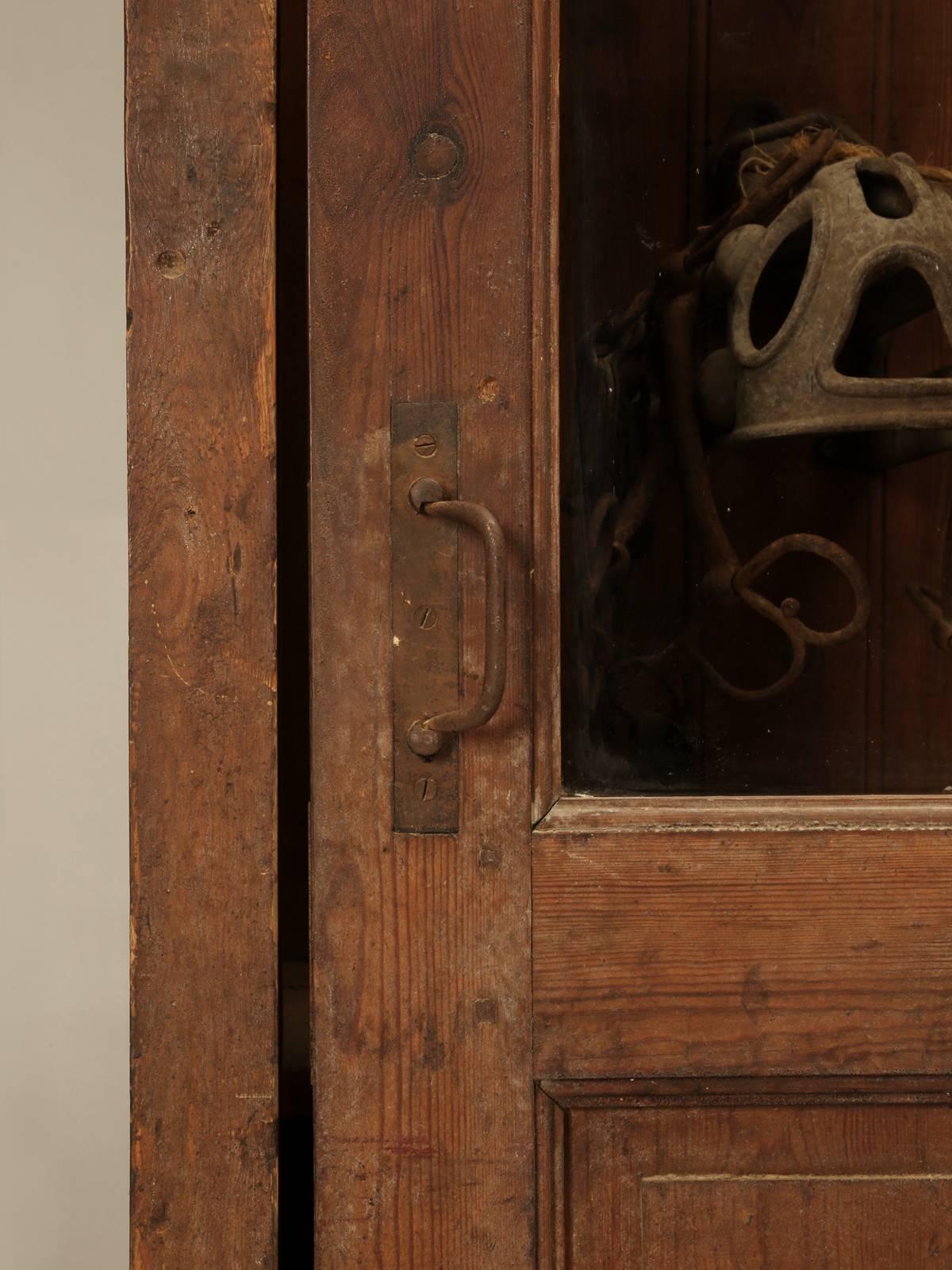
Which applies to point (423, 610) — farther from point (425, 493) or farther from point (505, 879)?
point (505, 879)

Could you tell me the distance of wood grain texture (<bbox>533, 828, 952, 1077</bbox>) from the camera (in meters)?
0.75

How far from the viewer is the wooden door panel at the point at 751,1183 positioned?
0.76 m

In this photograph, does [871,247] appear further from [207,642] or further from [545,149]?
[207,642]

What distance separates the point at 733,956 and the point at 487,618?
0.27m

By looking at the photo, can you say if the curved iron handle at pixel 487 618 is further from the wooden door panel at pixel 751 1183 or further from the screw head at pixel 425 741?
the wooden door panel at pixel 751 1183

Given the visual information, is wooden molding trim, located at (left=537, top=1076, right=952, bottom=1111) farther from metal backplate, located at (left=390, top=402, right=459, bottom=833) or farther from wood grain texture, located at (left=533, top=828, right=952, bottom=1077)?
metal backplate, located at (left=390, top=402, right=459, bottom=833)

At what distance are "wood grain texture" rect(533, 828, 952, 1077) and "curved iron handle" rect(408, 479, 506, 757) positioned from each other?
96mm

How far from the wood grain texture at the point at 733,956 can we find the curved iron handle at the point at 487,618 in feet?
0.31

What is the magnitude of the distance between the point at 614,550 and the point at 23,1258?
102 centimetres

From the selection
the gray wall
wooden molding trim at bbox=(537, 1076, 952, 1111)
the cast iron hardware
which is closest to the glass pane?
the cast iron hardware

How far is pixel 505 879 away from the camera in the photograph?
0.75 metres

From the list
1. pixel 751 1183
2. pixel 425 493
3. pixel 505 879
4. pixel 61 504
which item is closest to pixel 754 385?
pixel 425 493

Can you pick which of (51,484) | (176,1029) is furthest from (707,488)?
(51,484)

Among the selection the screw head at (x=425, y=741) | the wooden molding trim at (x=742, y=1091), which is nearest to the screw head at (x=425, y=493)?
the screw head at (x=425, y=741)
